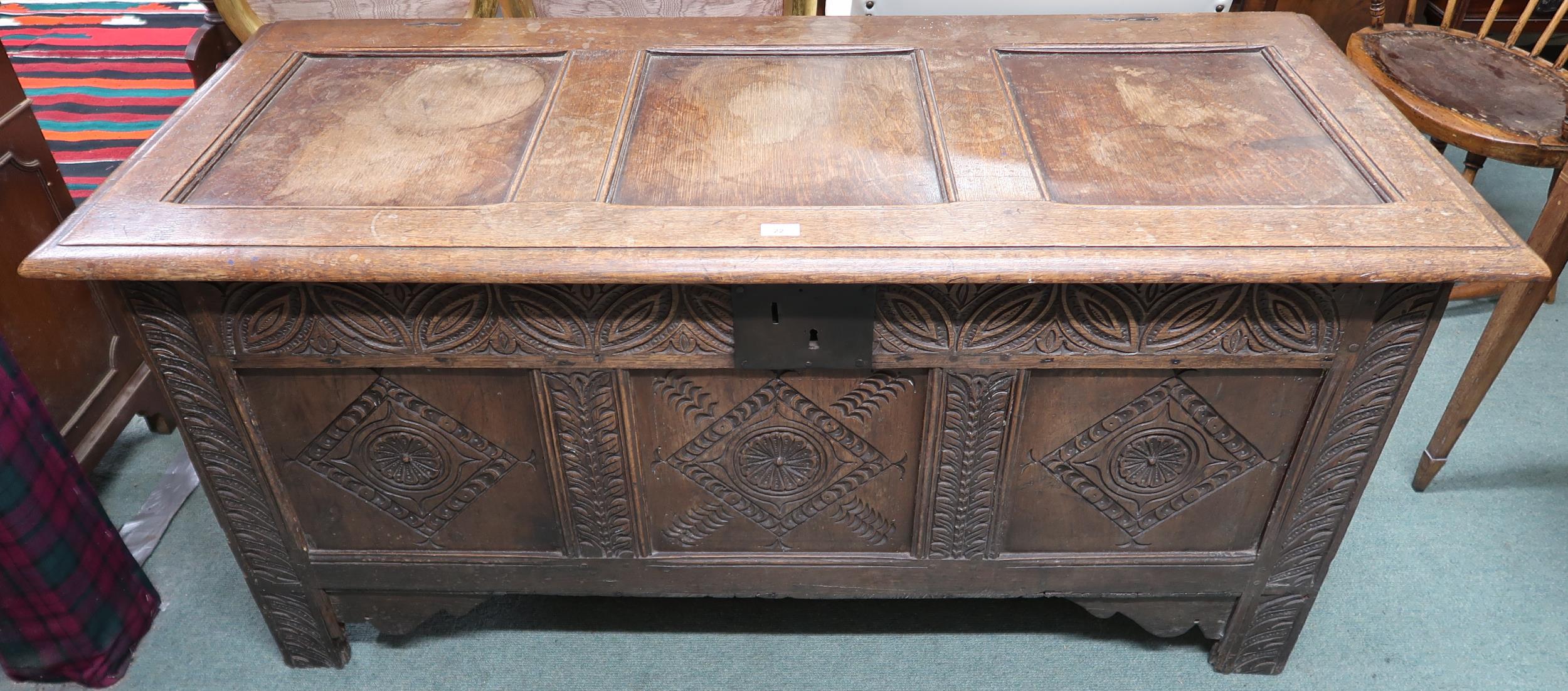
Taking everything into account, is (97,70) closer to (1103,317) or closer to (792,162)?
(792,162)

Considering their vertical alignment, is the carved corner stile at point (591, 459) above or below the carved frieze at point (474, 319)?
below

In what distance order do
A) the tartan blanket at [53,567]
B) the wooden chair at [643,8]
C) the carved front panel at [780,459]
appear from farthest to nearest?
the wooden chair at [643,8]
the tartan blanket at [53,567]
the carved front panel at [780,459]

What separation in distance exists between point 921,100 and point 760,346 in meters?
0.47

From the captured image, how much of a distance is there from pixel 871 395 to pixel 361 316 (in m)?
0.64

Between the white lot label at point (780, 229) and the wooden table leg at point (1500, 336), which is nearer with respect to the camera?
the white lot label at point (780, 229)

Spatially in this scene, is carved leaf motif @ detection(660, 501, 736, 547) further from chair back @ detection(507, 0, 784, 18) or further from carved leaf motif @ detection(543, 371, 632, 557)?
chair back @ detection(507, 0, 784, 18)

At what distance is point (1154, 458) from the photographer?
54.5 inches

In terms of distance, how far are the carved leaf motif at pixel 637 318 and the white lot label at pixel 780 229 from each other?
133 mm

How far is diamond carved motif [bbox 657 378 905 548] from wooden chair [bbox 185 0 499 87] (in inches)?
45.5

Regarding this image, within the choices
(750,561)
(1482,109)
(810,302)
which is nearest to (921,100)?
(810,302)

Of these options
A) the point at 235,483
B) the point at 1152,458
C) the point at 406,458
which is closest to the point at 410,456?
the point at 406,458

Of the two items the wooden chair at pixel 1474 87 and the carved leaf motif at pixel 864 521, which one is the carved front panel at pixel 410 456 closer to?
the carved leaf motif at pixel 864 521

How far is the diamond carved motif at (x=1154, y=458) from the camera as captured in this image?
133cm

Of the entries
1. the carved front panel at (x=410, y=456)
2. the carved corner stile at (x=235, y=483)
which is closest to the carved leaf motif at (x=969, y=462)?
the carved front panel at (x=410, y=456)
